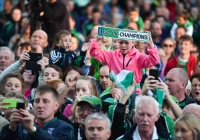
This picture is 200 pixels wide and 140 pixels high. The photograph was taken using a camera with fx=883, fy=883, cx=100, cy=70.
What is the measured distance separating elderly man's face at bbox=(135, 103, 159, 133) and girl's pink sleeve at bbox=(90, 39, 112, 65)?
2.90 metres

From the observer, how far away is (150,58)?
11.9m

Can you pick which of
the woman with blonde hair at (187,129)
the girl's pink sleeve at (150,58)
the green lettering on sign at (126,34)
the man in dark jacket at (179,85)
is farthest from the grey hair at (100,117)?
the girl's pink sleeve at (150,58)

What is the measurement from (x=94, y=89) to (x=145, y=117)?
7.47ft

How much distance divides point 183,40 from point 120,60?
420 cm

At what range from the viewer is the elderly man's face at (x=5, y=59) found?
1361 centimetres

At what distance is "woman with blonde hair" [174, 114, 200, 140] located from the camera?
30.1 ft

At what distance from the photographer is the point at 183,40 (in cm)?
1619

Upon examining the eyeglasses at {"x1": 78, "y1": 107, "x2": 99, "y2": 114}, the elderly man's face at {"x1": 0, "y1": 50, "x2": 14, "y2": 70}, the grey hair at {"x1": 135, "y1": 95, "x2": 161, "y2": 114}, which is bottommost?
the grey hair at {"x1": 135, "y1": 95, "x2": 161, "y2": 114}

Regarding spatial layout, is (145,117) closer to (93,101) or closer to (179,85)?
(93,101)

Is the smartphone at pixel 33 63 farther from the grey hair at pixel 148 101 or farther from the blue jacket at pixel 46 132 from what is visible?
the grey hair at pixel 148 101

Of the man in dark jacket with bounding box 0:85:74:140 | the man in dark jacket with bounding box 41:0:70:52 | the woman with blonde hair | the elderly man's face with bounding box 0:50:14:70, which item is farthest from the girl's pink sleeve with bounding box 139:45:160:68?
the man in dark jacket with bounding box 41:0:70:52

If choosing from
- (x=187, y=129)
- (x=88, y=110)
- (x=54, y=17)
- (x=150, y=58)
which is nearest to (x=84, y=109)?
(x=88, y=110)

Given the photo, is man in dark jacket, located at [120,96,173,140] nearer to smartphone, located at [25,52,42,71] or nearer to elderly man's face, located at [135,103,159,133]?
elderly man's face, located at [135,103,159,133]

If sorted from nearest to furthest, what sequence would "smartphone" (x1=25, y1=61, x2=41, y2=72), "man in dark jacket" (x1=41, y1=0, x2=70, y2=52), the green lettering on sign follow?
the green lettering on sign
"smartphone" (x1=25, y1=61, x2=41, y2=72)
"man in dark jacket" (x1=41, y1=0, x2=70, y2=52)
